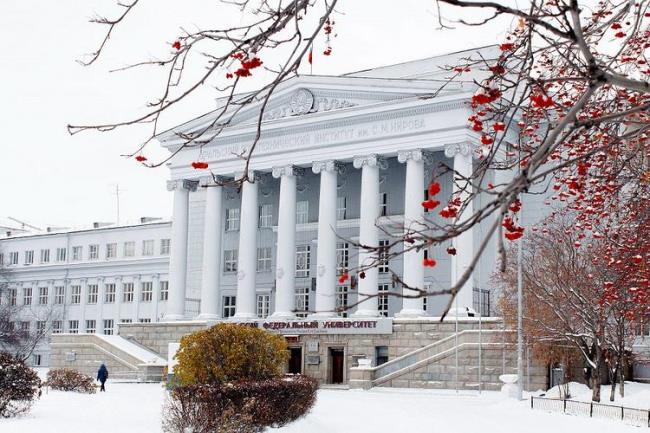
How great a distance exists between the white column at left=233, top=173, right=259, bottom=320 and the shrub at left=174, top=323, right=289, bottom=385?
33.5m

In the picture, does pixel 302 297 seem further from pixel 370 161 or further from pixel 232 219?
pixel 370 161

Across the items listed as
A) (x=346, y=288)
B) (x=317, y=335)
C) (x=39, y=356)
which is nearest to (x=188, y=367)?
(x=317, y=335)

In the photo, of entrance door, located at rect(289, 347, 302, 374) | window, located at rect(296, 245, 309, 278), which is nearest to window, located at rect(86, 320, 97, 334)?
window, located at rect(296, 245, 309, 278)

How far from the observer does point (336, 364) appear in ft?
186

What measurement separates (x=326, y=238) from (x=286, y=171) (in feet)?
20.1

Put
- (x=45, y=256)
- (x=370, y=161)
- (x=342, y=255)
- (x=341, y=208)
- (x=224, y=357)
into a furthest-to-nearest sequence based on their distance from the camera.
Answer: (x=45, y=256), (x=341, y=208), (x=342, y=255), (x=370, y=161), (x=224, y=357)

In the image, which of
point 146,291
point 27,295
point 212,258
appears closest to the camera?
point 212,258

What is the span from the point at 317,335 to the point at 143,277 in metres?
31.8

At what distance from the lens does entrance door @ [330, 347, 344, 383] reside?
56406 mm

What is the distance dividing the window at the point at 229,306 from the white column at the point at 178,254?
13.2 feet

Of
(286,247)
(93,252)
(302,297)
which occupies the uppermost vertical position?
(93,252)

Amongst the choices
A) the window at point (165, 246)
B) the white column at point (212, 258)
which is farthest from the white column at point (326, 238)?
the window at point (165, 246)

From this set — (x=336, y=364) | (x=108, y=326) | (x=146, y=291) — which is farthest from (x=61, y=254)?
(x=336, y=364)

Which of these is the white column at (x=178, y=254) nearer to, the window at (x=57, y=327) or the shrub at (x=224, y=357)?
the window at (x=57, y=327)
